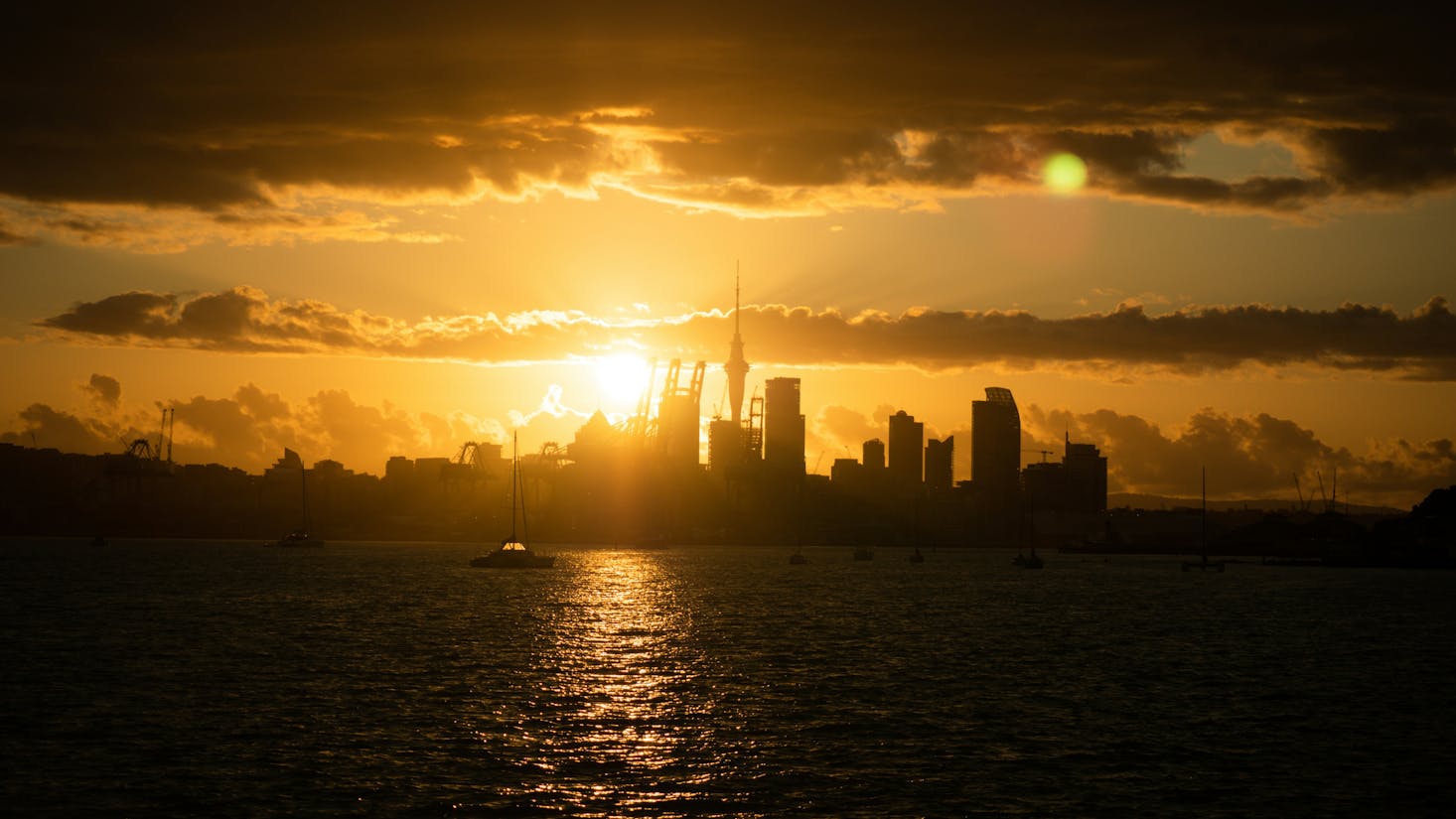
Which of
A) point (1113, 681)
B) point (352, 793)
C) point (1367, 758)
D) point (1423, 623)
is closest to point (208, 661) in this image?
point (352, 793)

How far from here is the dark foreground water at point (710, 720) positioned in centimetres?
5494

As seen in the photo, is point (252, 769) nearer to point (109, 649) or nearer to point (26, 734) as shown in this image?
point (26, 734)

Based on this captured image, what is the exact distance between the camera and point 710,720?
244ft

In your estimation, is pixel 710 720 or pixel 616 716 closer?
pixel 710 720

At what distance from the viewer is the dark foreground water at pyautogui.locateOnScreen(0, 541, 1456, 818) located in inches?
2163

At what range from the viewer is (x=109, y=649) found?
10912cm

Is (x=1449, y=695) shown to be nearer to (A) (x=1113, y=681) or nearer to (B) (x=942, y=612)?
(A) (x=1113, y=681)

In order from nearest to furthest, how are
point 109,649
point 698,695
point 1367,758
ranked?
point 1367,758 < point 698,695 < point 109,649

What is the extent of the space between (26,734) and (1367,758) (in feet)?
204

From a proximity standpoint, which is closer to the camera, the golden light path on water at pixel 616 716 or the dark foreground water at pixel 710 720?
the dark foreground water at pixel 710 720

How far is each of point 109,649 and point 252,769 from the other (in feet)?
188

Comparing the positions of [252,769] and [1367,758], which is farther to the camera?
[1367,758]

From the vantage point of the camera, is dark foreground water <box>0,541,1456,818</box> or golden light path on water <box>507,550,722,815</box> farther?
golden light path on water <box>507,550,722,815</box>

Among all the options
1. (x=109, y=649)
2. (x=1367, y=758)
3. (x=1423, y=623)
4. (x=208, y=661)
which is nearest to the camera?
(x=1367, y=758)
